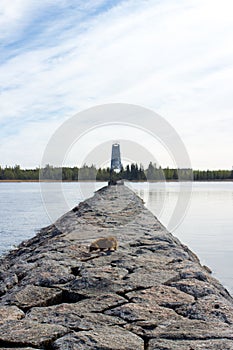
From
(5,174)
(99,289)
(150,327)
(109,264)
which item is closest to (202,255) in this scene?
(109,264)

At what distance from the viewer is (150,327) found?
302cm

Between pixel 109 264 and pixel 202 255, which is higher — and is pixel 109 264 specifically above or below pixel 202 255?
above

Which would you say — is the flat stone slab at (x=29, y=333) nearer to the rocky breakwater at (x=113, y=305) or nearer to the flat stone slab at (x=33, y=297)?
the rocky breakwater at (x=113, y=305)

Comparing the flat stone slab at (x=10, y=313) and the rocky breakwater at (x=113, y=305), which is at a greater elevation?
the rocky breakwater at (x=113, y=305)

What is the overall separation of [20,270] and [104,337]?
7.82 ft

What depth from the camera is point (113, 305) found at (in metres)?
3.44

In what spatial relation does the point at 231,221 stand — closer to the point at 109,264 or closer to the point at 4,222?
the point at 4,222

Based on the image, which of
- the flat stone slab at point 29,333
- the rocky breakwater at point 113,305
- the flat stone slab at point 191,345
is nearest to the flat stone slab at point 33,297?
the rocky breakwater at point 113,305

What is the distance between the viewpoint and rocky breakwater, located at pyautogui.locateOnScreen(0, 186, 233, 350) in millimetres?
2764

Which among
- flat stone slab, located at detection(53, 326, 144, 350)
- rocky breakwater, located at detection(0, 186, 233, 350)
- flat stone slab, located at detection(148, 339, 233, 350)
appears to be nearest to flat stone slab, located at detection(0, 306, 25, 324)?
rocky breakwater, located at detection(0, 186, 233, 350)

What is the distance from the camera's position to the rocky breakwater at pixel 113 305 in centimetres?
276

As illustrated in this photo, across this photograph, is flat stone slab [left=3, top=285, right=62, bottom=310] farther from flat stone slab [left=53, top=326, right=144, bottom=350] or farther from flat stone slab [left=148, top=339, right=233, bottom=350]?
flat stone slab [left=148, top=339, right=233, bottom=350]

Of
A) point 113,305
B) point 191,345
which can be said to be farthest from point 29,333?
point 191,345

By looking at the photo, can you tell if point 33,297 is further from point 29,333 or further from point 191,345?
point 191,345
